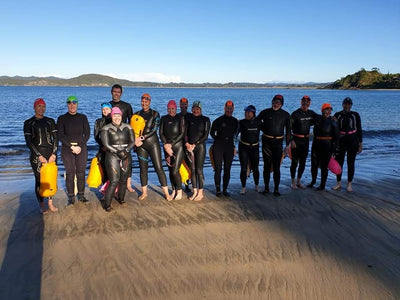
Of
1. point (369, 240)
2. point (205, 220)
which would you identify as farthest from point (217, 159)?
point (369, 240)

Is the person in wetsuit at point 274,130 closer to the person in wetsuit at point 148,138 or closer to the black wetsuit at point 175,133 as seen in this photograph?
the black wetsuit at point 175,133

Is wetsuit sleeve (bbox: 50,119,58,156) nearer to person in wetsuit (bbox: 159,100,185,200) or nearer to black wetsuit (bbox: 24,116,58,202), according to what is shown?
black wetsuit (bbox: 24,116,58,202)

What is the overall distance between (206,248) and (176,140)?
7.41ft

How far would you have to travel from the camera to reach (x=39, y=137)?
498cm

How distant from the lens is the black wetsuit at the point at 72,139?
5211 millimetres

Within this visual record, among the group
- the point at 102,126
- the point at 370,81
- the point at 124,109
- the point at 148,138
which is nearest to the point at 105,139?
the point at 102,126

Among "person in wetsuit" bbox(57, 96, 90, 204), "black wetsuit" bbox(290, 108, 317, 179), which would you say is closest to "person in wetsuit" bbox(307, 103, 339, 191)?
"black wetsuit" bbox(290, 108, 317, 179)

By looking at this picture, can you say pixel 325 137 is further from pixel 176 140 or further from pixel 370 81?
pixel 370 81

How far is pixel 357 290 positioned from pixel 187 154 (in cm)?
359

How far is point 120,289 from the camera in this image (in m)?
3.31

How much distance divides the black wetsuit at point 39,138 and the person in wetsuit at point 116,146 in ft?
2.82

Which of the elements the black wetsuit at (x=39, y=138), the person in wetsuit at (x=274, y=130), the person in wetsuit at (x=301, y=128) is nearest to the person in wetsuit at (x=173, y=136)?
the person in wetsuit at (x=274, y=130)

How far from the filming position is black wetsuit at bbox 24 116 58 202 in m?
4.93

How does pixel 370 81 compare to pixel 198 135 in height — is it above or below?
above
